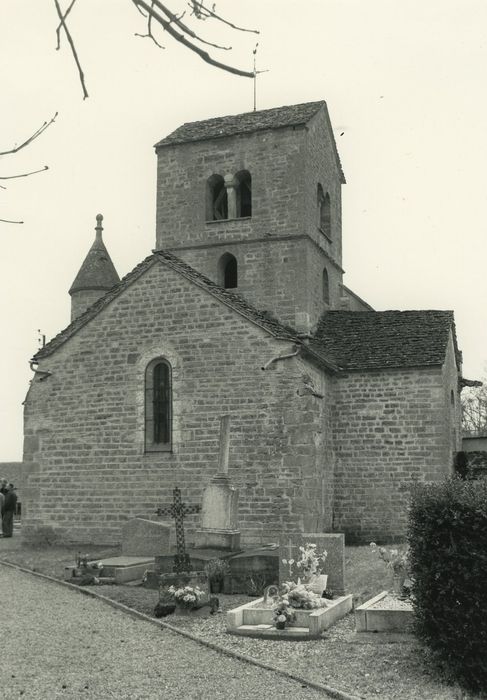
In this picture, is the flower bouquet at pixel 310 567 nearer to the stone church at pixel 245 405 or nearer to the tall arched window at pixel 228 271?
the stone church at pixel 245 405

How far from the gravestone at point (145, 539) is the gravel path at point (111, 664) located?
12.8 ft

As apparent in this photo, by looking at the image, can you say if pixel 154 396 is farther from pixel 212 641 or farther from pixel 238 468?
pixel 212 641

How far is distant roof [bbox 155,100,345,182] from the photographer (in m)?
25.3

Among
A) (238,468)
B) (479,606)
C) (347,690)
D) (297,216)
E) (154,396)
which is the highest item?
(297,216)

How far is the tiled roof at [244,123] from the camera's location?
83.0ft

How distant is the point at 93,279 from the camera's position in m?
29.0

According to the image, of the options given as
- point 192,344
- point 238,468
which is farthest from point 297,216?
point 238,468

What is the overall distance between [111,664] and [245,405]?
416 inches

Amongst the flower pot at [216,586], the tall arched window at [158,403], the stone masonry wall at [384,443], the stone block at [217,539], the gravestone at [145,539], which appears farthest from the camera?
the stone masonry wall at [384,443]

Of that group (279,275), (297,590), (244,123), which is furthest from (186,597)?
(244,123)

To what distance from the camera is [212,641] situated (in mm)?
9945

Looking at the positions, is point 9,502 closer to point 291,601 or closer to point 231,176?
point 231,176

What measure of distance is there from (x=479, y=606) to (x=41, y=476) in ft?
47.2

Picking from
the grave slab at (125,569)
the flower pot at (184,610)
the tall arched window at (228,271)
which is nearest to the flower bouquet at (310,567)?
the flower pot at (184,610)
